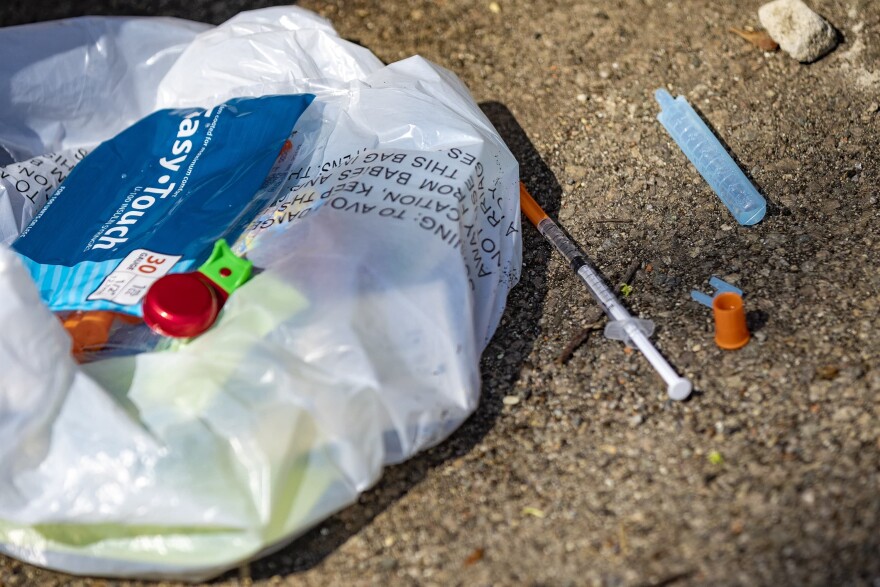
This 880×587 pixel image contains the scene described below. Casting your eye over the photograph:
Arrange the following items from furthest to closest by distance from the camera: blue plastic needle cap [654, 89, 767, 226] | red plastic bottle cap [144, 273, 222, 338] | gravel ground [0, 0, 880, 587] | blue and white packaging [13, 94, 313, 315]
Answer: blue plastic needle cap [654, 89, 767, 226] → blue and white packaging [13, 94, 313, 315] → red plastic bottle cap [144, 273, 222, 338] → gravel ground [0, 0, 880, 587]

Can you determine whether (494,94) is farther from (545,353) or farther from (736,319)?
(736,319)

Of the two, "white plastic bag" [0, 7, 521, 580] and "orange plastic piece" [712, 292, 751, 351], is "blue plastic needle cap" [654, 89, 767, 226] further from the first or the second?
"white plastic bag" [0, 7, 521, 580]

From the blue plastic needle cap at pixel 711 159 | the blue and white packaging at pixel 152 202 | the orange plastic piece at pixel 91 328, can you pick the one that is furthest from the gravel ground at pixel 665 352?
the blue and white packaging at pixel 152 202

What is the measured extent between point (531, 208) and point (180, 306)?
73 centimetres

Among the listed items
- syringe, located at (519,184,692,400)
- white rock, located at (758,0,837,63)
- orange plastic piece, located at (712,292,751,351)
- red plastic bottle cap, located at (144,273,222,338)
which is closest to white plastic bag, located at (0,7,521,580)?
red plastic bottle cap, located at (144,273,222,338)

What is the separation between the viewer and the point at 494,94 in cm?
202

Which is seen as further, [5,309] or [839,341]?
[839,341]

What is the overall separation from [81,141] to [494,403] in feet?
3.82

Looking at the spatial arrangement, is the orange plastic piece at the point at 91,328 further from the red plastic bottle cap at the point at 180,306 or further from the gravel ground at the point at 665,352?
the gravel ground at the point at 665,352

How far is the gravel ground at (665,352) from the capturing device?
1.24 m

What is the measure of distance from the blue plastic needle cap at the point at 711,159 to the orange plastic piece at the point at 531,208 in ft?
1.14

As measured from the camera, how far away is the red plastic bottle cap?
1.34m

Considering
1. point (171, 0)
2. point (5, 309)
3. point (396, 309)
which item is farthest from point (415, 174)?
point (171, 0)

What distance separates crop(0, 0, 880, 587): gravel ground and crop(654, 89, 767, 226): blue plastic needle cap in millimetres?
26
